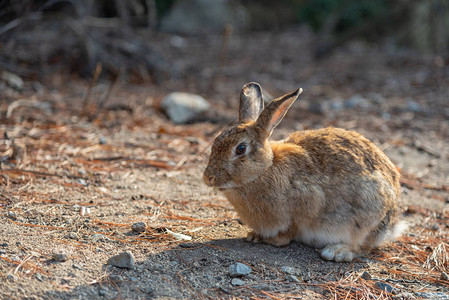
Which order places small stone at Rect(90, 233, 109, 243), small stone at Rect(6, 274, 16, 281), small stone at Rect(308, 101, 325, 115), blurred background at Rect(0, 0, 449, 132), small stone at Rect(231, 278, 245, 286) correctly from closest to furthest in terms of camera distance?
small stone at Rect(6, 274, 16, 281), small stone at Rect(231, 278, 245, 286), small stone at Rect(90, 233, 109, 243), blurred background at Rect(0, 0, 449, 132), small stone at Rect(308, 101, 325, 115)

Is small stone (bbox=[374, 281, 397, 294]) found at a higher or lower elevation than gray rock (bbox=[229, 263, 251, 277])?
lower

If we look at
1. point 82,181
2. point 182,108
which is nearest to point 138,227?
point 82,181

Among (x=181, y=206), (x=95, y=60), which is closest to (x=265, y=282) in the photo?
(x=181, y=206)

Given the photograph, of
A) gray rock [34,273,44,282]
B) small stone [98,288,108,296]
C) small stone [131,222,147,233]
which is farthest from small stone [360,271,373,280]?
gray rock [34,273,44,282]

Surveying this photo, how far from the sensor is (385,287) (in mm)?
3209

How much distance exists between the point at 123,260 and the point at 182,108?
13.2 feet

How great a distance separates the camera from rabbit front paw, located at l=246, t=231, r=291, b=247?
3642 mm

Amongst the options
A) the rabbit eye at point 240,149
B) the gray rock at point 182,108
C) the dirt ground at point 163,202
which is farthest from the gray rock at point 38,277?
the gray rock at point 182,108

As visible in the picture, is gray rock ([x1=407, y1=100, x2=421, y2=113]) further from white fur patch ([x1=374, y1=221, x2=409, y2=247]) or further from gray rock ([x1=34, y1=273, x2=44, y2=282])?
gray rock ([x1=34, y1=273, x2=44, y2=282])

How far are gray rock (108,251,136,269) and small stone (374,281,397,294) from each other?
1.67 m

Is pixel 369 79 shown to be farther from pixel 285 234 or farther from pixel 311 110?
pixel 285 234

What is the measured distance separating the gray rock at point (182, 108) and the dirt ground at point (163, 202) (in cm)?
14

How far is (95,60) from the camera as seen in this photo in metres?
8.16

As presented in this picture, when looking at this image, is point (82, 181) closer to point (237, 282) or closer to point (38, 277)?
point (38, 277)
